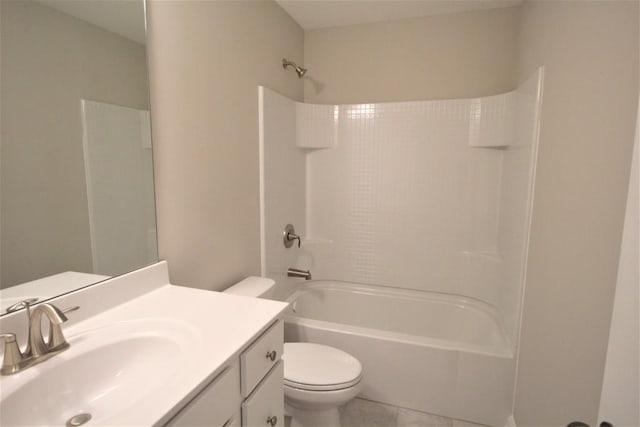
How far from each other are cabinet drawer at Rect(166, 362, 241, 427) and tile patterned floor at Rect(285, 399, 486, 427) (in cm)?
105

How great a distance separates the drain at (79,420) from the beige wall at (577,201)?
1390 mm

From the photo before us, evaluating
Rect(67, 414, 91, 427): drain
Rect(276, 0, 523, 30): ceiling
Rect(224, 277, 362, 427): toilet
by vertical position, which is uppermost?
Rect(276, 0, 523, 30): ceiling

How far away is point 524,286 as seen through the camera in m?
1.62

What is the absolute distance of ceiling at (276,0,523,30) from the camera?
207 centimetres

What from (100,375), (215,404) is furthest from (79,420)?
(215,404)

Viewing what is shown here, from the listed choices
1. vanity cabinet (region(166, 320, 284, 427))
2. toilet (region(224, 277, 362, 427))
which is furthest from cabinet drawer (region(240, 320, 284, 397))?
toilet (region(224, 277, 362, 427))

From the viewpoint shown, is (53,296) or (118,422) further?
(53,296)

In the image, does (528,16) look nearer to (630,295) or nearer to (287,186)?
(287,186)

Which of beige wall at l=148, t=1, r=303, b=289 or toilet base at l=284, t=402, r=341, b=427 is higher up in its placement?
beige wall at l=148, t=1, r=303, b=289

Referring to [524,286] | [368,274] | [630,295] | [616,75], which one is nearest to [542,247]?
[524,286]

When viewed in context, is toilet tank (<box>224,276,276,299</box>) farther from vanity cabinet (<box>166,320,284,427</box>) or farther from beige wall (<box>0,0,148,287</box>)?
beige wall (<box>0,0,148,287</box>)

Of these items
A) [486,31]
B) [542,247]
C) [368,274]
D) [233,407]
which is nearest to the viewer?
[233,407]

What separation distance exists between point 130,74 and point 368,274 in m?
2.02

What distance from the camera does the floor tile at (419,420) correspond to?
1752 mm
